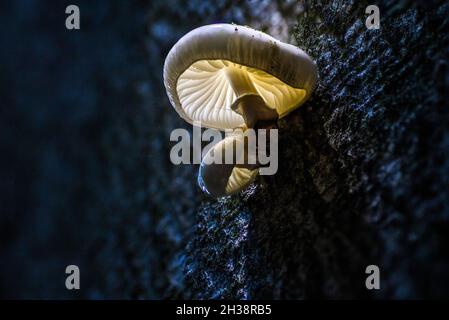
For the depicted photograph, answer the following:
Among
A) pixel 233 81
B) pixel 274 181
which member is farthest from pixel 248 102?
pixel 274 181

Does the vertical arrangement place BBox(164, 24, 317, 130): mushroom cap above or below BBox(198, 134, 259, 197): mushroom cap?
above

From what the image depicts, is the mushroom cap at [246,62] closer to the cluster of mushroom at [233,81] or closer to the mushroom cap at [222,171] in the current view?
the cluster of mushroom at [233,81]

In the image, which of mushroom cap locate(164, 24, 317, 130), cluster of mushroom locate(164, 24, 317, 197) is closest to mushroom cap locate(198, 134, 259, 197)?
cluster of mushroom locate(164, 24, 317, 197)

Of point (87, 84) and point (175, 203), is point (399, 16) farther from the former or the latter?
point (87, 84)

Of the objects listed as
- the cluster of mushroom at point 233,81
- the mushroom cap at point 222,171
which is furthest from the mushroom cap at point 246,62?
the mushroom cap at point 222,171

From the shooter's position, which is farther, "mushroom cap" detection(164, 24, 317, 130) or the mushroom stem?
the mushroom stem

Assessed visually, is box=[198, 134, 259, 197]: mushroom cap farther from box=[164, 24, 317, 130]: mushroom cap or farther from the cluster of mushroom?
box=[164, 24, 317, 130]: mushroom cap

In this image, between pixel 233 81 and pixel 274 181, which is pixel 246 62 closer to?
pixel 233 81
